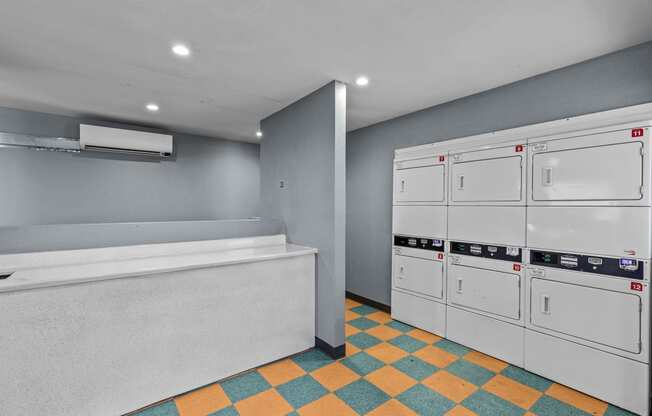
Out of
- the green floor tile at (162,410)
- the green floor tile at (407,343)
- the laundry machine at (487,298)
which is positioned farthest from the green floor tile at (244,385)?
the laundry machine at (487,298)

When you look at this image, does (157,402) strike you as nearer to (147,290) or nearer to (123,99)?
(147,290)

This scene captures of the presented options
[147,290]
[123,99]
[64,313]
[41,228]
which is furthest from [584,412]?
[123,99]

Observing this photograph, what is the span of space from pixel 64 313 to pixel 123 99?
261cm

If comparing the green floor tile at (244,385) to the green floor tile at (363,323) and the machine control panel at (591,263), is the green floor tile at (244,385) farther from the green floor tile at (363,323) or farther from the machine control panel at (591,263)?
the machine control panel at (591,263)

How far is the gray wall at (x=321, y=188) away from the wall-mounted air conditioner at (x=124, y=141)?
225 cm

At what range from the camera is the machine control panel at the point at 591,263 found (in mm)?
2094

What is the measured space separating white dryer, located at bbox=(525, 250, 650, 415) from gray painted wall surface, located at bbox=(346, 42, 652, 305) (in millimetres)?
1302

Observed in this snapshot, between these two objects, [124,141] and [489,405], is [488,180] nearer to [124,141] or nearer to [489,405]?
[489,405]

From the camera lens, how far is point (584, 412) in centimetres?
210

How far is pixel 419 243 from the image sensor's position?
3.52 meters

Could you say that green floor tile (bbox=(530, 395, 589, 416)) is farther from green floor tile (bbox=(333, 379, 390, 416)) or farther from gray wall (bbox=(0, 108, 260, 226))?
gray wall (bbox=(0, 108, 260, 226))

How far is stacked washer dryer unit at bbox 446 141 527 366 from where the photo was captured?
269 cm

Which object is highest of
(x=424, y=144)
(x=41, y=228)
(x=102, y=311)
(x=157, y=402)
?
(x=424, y=144)

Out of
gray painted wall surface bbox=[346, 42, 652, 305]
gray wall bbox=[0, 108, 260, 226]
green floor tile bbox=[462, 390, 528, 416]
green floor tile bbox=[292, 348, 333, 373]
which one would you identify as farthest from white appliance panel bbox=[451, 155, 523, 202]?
gray wall bbox=[0, 108, 260, 226]
